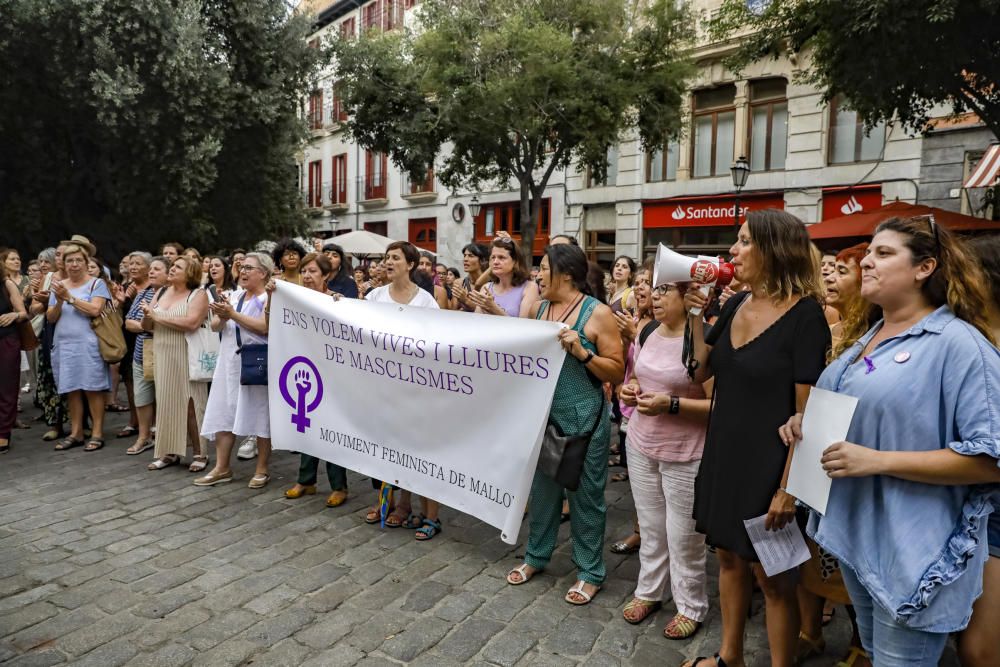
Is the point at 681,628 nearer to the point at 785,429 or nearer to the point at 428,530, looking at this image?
the point at 785,429

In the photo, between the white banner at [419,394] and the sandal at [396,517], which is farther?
the sandal at [396,517]

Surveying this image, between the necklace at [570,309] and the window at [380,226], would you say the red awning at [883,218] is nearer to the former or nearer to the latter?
the necklace at [570,309]

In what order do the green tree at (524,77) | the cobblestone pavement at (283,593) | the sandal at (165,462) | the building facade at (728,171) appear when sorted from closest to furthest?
the cobblestone pavement at (283,593) < the sandal at (165,462) < the green tree at (524,77) < the building facade at (728,171)

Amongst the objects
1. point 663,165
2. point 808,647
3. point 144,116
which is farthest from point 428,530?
point 663,165

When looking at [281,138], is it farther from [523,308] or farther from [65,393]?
[523,308]

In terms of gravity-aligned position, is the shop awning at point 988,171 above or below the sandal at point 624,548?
above

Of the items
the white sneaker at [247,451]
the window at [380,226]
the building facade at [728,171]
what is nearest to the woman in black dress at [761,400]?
the white sneaker at [247,451]

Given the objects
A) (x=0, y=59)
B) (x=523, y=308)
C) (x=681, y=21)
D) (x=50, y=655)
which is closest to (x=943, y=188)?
(x=681, y=21)

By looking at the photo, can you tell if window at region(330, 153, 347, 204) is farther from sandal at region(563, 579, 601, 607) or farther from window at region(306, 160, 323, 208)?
sandal at region(563, 579, 601, 607)

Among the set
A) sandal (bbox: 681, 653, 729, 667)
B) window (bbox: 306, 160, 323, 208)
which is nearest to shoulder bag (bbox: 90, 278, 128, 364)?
sandal (bbox: 681, 653, 729, 667)

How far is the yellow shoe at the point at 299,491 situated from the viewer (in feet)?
17.8

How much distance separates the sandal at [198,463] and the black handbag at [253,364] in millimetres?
1043

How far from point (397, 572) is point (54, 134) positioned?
13.7m

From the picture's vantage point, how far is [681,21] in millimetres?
15656
